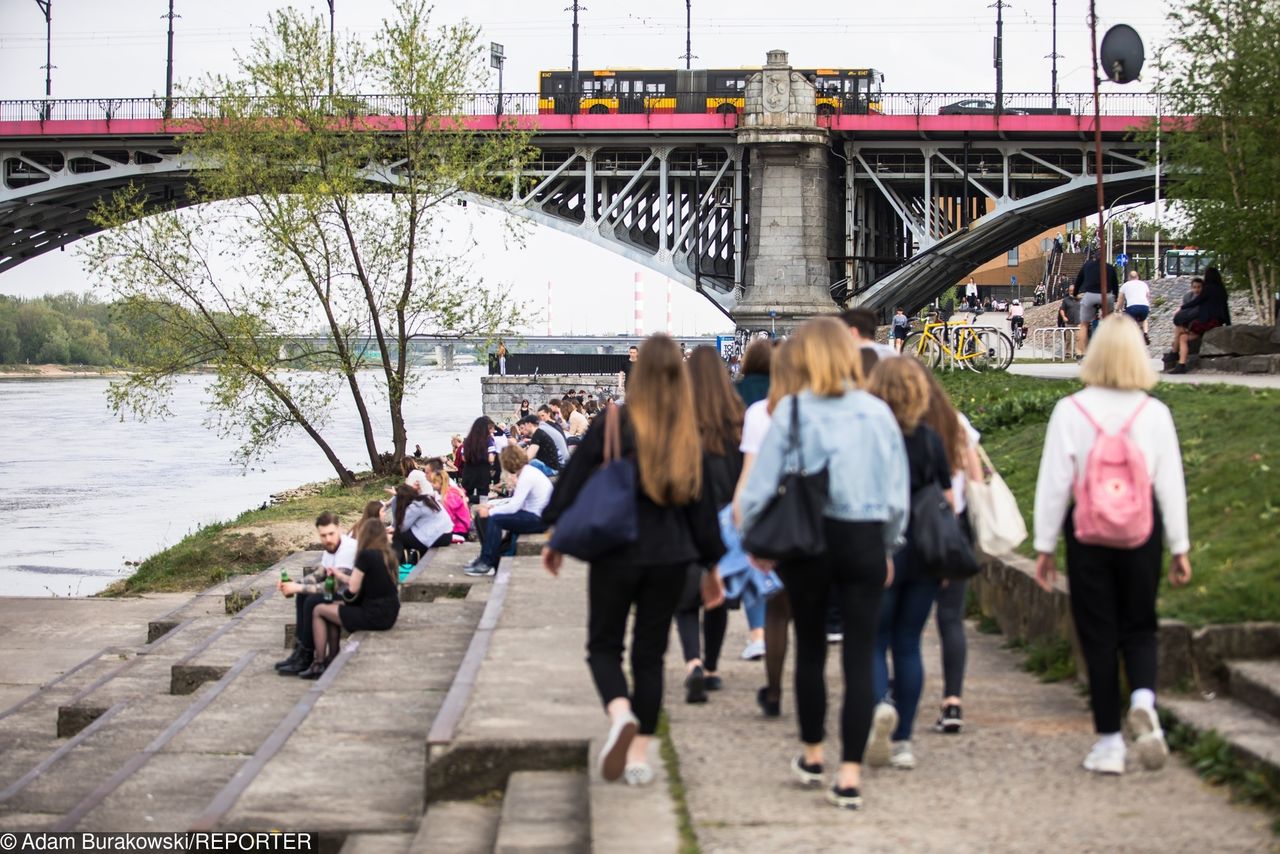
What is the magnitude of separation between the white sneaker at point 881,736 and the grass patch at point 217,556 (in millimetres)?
19048

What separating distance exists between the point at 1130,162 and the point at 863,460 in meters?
44.8

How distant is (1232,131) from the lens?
73.6ft

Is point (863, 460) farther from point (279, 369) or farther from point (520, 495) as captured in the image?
point (279, 369)

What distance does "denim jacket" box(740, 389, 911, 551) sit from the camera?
575 cm

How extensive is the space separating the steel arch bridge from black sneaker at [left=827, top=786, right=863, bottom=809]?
135 ft

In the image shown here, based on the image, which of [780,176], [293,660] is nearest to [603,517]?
[293,660]

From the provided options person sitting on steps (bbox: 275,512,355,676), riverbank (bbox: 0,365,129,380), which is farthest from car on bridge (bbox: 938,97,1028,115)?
riverbank (bbox: 0,365,129,380)

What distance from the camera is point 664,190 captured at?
162 ft

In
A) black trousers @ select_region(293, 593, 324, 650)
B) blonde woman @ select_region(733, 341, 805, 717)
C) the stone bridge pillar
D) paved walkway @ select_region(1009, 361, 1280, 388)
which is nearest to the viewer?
blonde woman @ select_region(733, 341, 805, 717)

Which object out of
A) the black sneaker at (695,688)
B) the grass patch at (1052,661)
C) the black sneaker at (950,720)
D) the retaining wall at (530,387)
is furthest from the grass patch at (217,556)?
the retaining wall at (530,387)

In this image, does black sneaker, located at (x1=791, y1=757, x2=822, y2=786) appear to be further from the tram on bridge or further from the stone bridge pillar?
the tram on bridge

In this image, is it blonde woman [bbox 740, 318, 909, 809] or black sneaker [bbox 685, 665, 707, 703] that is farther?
black sneaker [bbox 685, 665, 707, 703]

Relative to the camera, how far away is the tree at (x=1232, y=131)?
2164cm

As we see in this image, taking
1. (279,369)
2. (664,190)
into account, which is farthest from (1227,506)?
(664,190)
